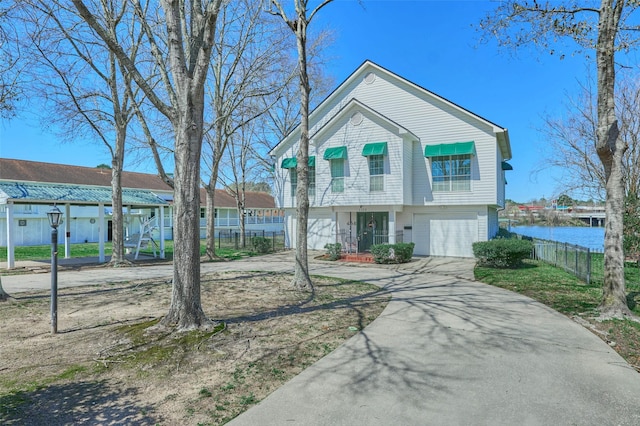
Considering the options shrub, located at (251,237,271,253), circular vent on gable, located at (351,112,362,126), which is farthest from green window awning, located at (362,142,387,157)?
shrub, located at (251,237,271,253)

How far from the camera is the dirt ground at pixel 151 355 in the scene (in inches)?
138

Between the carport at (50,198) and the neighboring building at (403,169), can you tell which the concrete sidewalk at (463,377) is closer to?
the neighboring building at (403,169)

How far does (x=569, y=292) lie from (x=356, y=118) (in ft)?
42.7

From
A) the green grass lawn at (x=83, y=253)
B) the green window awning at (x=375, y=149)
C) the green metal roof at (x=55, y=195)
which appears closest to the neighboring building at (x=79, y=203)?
the green metal roof at (x=55, y=195)

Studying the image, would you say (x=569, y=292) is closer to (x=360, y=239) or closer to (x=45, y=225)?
(x=360, y=239)

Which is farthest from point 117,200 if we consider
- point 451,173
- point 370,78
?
point 451,173

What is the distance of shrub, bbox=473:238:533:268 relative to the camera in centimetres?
1373

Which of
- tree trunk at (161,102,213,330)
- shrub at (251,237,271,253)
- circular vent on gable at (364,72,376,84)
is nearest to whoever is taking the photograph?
tree trunk at (161,102,213,330)

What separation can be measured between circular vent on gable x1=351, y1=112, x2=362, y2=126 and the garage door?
19.2 ft

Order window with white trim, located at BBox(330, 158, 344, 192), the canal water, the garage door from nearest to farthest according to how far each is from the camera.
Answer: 1. the garage door
2. window with white trim, located at BBox(330, 158, 344, 192)
3. the canal water

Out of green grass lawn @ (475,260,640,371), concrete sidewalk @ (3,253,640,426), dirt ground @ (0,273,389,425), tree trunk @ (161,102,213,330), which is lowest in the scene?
green grass lawn @ (475,260,640,371)

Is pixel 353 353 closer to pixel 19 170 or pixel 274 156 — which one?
pixel 274 156

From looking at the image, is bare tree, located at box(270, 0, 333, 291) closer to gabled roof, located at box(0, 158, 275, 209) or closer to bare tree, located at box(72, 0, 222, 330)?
bare tree, located at box(72, 0, 222, 330)

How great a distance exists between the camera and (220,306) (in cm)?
764
